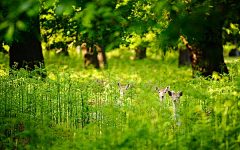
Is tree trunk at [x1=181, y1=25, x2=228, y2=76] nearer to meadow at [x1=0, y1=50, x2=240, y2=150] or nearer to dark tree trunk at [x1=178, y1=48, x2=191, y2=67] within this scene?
meadow at [x1=0, y1=50, x2=240, y2=150]

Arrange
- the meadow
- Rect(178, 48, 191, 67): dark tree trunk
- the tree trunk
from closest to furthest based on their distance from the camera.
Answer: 1. the meadow
2. the tree trunk
3. Rect(178, 48, 191, 67): dark tree trunk

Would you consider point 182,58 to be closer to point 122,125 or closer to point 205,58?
point 205,58

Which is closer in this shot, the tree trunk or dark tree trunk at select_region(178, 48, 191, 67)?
the tree trunk

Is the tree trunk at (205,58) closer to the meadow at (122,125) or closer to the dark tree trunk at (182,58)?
the meadow at (122,125)

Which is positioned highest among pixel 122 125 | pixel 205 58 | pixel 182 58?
pixel 182 58

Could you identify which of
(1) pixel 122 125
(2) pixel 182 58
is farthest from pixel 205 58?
(2) pixel 182 58

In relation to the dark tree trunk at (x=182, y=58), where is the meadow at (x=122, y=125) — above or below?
below

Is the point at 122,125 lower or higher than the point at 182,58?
lower

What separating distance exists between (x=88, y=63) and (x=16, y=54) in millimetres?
6376

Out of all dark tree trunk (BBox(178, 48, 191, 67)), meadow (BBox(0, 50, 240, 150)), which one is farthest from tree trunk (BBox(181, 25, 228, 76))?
dark tree trunk (BBox(178, 48, 191, 67))

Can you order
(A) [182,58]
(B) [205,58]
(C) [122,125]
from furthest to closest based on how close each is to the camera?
(A) [182,58], (B) [205,58], (C) [122,125]

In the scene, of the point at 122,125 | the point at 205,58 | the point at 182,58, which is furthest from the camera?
the point at 182,58

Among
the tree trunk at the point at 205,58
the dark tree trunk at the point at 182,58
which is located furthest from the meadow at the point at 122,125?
the dark tree trunk at the point at 182,58

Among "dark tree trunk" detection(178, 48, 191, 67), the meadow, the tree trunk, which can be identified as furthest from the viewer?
"dark tree trunk" detection(178, 48, 191, 67)
